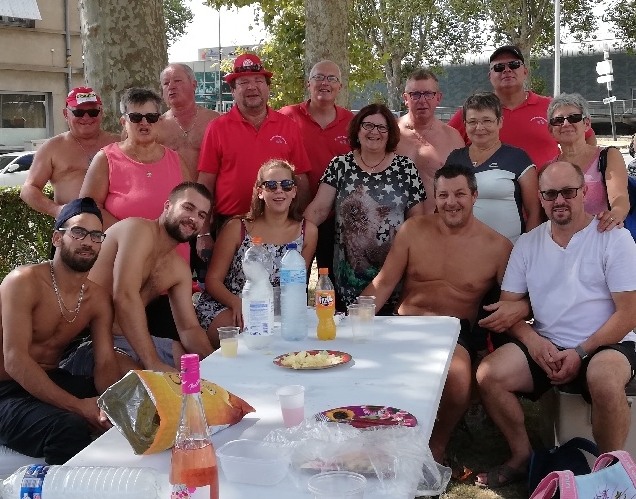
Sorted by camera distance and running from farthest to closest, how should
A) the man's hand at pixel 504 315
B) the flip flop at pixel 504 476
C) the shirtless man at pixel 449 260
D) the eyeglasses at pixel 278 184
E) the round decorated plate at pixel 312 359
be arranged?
the eyeglasses at pixel 278 184 < the shirtless man at pixel 449 260 < the man's hand at pixel 504 315 < the flip flop at pixel 504 476 < the round decorated plate at pixel 312 359

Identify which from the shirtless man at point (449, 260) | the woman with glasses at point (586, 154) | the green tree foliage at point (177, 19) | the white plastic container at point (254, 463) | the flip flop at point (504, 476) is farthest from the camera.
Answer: the green tree foliage at point (177, 19)

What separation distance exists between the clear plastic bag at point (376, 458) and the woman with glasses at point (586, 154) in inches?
106

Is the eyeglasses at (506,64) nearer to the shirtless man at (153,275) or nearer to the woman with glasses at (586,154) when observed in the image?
the woman with glasses at (586,154)

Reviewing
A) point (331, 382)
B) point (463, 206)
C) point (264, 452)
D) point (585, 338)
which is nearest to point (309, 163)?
point (463, 206)

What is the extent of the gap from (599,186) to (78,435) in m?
3.09

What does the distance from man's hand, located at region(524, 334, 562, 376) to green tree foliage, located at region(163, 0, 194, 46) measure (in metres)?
44.0

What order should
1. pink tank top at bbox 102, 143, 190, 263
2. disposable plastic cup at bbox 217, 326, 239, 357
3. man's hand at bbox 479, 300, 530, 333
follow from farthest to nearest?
pink tank top at bbox 102, 143, 190, 263 → man's hand at bbox 479, 300, 530, 333 → disposable plastic cup at bbox 217, 326, 239, 357

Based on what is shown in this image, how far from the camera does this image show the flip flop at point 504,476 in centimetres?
361

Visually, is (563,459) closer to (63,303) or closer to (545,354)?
(545,354)

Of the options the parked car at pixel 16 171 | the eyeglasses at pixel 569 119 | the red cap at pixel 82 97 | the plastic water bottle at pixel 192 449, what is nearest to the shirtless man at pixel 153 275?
the red cap at pixel 82 97

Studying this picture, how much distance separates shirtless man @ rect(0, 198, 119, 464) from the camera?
9.18 feet

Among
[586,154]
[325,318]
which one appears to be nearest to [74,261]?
[325,318]

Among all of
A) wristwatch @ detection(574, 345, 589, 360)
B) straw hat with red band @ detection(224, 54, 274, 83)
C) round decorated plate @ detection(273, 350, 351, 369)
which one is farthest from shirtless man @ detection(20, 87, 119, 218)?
wristwatch @ detection(574, 345, 589, 360)

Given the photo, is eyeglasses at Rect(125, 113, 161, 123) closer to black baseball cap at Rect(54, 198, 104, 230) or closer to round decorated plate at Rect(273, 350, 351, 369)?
black baseball cap at Rect(54, 198, 104, 230)
